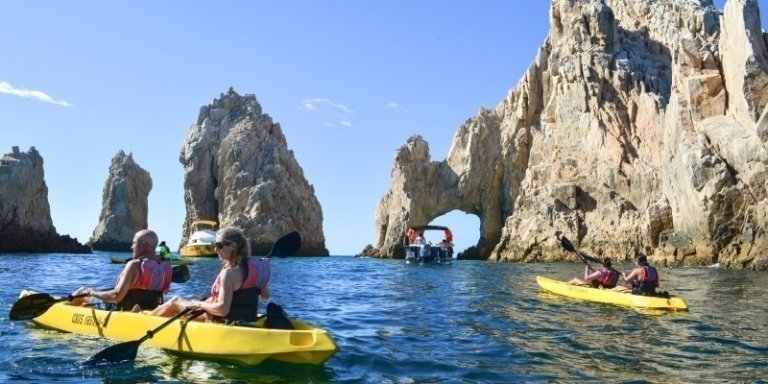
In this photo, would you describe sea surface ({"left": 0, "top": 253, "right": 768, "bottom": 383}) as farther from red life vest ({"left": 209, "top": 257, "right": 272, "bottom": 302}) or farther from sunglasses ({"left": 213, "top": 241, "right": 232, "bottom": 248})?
sunglasses ({"left": 213, "top": 241, "right": 232, "bottom": 248})

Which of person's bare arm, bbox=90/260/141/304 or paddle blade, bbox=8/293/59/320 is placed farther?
paddle blade, bbox=8/293/59/320

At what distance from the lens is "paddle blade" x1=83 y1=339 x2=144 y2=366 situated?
8.06m

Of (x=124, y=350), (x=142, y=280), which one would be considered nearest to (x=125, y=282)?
(x=142, y=280)

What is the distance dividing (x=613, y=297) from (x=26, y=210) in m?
73.6

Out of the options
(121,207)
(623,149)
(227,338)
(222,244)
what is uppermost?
(623,149)

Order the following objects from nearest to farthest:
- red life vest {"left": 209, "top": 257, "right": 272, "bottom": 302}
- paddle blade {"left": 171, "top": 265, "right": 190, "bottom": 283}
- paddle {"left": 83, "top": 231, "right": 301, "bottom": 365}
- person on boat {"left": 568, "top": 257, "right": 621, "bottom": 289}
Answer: paddle {"left": 83, "top": 231, "right": 301, "bottom": 365}, red life vest {"left": 209, "top": 257, "right": 272, "bottom": 302}, paddle blade {"left": 171, "top": 265, "right": 190, "bottom": 283}, person on boat {"left": 568, "top": 257, "right": 621, "bottom": 289}

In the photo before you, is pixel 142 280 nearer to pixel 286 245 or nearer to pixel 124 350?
pixel 124 350

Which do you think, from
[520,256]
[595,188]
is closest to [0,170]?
[520,256]

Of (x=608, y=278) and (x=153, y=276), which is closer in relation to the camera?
(x=153, y=276)

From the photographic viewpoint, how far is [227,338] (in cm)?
824

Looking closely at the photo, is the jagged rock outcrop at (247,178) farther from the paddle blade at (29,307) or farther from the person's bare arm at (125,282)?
the person's bare arm at (125,282)

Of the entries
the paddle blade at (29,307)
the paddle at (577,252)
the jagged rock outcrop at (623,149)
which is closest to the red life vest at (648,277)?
the paddle at (577,252)

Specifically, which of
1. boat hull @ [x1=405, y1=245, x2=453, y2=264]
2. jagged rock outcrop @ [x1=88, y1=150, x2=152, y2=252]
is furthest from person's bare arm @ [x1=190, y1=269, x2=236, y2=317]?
jagged rock outcrop @ [x1=88, y1=150, x2=152, y2=252]

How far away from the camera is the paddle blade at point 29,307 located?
35.6 feet
